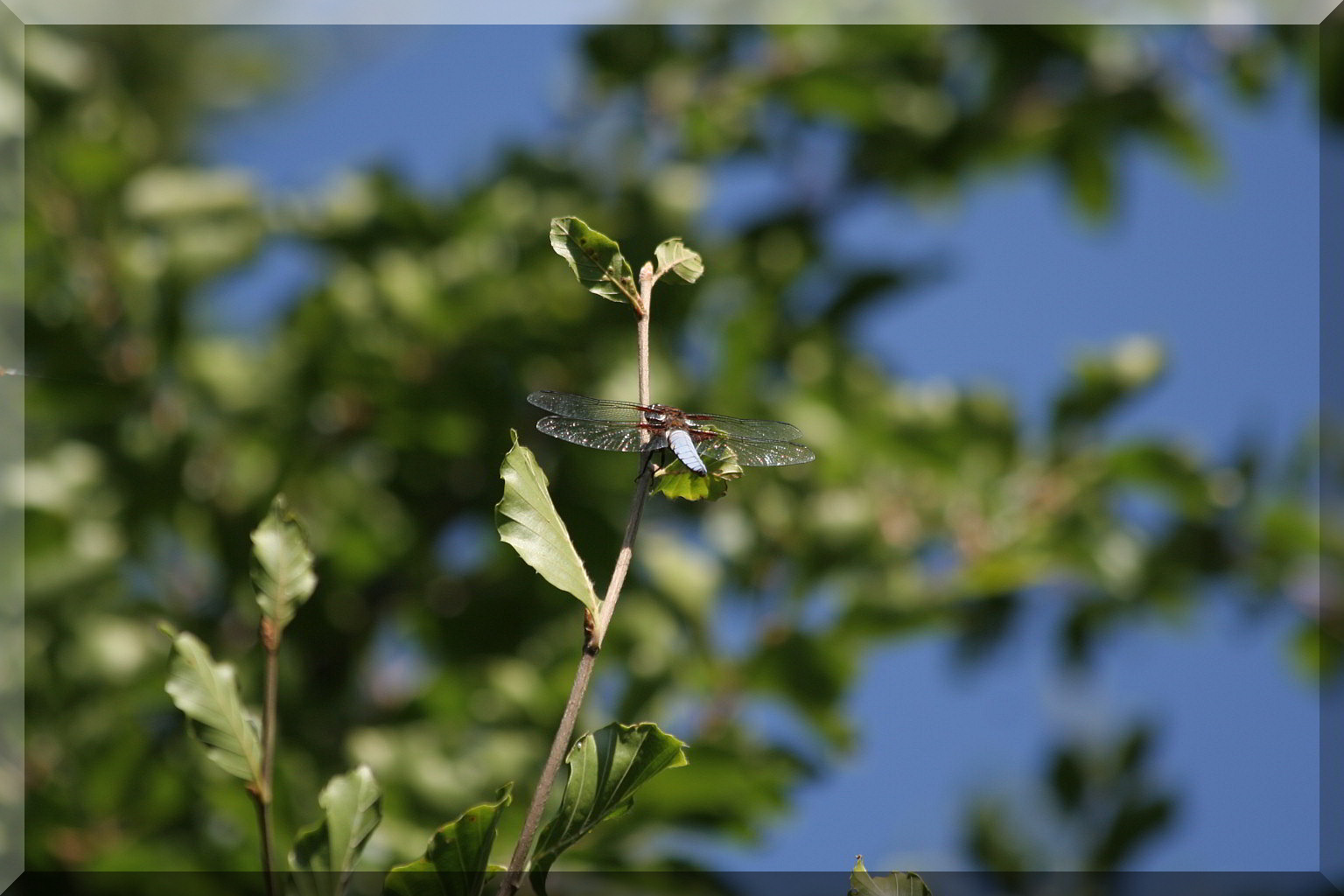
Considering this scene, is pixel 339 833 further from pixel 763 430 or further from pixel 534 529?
pixel 763 430

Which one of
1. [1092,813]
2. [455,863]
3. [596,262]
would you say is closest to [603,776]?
[455,863]

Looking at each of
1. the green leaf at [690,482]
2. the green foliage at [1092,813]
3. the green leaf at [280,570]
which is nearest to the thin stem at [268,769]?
the green leaf at [280,570]

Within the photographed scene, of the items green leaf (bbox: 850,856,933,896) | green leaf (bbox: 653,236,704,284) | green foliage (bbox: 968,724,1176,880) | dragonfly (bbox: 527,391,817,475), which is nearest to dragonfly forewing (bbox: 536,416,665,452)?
dragonfly (bbox: 527,391,817,475)

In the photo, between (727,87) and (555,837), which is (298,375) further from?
(555,837)

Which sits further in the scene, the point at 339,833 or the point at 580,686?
the point at 339,833

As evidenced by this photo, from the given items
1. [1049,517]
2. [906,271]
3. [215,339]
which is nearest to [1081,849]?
[1049,517]
